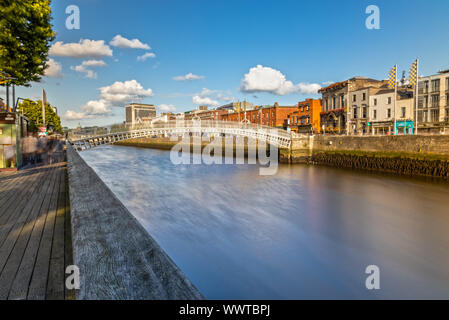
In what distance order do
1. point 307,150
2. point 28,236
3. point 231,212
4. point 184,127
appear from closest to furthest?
point 28,236
point 231,212
point 184,127
point 307,150

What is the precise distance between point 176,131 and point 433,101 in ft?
94.3

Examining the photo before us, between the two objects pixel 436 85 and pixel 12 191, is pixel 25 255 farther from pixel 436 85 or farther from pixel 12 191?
pixel 436 85

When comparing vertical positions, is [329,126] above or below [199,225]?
above

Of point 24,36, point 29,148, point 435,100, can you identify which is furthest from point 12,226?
point 435,100

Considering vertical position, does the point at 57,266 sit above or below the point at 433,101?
below

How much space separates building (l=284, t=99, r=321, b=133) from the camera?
142 feet

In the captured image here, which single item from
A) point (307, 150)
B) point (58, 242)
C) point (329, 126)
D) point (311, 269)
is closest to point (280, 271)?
point (311, 269)

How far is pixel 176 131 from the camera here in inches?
1064

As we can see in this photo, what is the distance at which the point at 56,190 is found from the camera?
20.2ft

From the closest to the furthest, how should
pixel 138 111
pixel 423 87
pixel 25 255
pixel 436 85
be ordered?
pixel 25 255
pixel 436 85
pixel 423 87
pixel 138 111

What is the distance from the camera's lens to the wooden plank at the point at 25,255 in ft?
7.59

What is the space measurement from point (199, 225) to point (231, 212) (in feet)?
7.17

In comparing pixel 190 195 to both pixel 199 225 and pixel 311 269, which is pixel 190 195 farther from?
pixel 311 269
